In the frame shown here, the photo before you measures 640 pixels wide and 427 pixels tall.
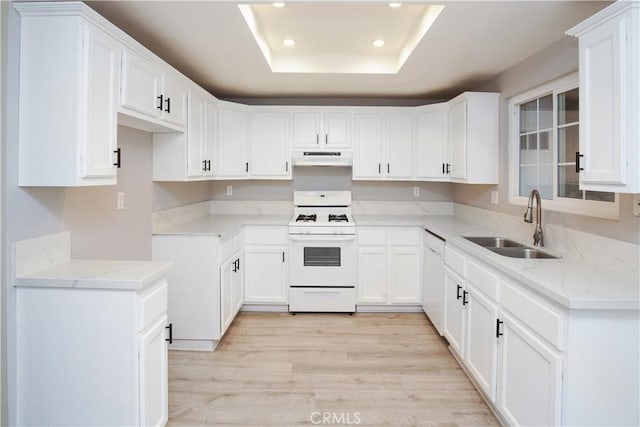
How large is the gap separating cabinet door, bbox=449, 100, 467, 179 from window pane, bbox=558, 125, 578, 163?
0.92 metres

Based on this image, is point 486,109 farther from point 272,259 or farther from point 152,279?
point 152,279

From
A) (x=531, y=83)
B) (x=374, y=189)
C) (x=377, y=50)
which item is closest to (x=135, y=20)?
(x=377, y=50)

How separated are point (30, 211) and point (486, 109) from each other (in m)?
3.34

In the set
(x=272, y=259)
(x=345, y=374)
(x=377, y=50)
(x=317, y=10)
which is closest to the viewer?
(x=317, y=10)

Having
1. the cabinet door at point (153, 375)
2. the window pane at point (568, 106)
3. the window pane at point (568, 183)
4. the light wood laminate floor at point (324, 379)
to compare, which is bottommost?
the light wood laminate floor at point (324, 379)

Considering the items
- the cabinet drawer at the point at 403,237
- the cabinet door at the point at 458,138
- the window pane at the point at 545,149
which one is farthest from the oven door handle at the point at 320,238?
the window pane at the point at 545,149

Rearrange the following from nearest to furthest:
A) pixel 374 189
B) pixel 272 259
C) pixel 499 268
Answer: pixel 499 268 < pixel 272 259 < pixel 374 189

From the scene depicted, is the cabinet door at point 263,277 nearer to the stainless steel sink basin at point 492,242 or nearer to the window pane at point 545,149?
the stainless steel sink basin at point 492,242

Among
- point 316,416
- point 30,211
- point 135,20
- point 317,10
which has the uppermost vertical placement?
point 317,10

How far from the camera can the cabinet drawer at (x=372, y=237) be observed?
13.3 ft

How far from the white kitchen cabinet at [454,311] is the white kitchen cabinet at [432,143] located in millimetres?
1329

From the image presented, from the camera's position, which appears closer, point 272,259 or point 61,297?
point 61,297

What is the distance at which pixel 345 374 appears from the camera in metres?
2.81

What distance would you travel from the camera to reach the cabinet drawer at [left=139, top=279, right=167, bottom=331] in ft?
6.01
